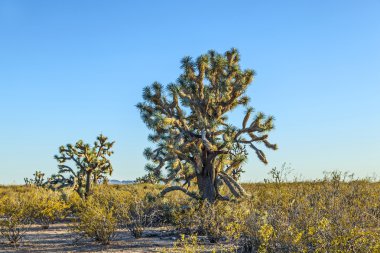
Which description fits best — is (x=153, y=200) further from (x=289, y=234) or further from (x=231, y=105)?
Answer: (x=289, y=234)

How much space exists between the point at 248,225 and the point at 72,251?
415cm

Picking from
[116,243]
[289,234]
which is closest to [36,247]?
[116,243]

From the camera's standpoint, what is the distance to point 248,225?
8.54 metres

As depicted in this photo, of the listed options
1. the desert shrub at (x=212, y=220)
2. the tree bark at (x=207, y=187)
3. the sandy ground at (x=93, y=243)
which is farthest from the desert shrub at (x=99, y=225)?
the tree bark at (x=207, y=187)

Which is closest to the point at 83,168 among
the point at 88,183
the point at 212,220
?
the point at 88,183

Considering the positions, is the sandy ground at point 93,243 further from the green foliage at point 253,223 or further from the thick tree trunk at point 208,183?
the thick tree trunk at point 208,183

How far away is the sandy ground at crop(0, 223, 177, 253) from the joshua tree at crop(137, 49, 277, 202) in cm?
209

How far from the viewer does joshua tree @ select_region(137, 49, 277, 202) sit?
43.1 feet

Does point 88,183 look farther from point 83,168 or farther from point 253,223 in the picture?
point 253,223

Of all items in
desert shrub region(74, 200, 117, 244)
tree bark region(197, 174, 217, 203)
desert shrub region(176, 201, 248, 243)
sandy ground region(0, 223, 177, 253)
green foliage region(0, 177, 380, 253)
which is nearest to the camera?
green foliage region(0, 177, 380, 253)

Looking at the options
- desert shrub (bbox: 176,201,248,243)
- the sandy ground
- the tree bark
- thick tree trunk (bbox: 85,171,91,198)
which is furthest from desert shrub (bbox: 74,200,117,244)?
thick tree trunk (bbox: 85,171,91,198)

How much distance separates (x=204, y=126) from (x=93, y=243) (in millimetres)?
4828

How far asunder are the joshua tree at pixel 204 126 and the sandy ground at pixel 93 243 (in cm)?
209

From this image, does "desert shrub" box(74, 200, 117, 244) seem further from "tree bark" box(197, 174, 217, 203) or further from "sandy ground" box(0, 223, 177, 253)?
"tree bark" box(197, 174, 217, 203)
